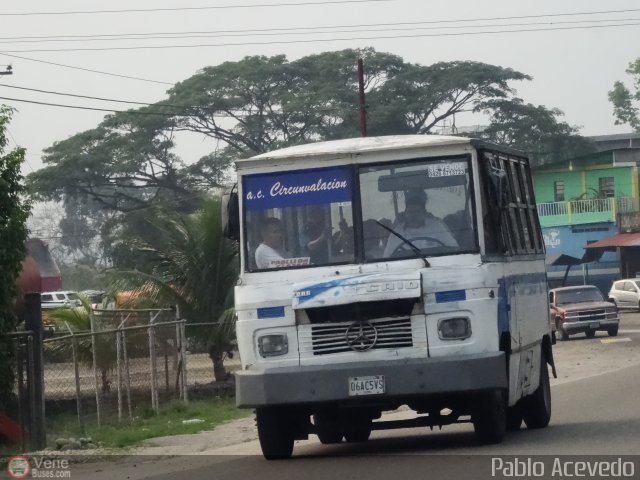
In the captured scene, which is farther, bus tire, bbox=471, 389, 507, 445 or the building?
the building

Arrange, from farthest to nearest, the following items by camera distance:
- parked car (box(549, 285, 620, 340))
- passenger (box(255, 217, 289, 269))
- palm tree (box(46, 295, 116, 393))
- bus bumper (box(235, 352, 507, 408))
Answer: parked car (box(549, 285, 620, 340)), palm tree (box(46, 295, 116, 393)), passenger (box(255, 217, 289, 269)), bus bumper (box(235, 352, 507, 408))

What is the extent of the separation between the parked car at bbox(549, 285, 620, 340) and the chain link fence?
17.0 metres

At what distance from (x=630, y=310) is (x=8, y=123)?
41.6 m

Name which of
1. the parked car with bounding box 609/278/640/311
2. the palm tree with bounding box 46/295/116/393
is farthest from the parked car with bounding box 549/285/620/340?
the palm tree with bounding box 46/295/116/393

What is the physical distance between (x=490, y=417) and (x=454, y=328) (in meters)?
1.01

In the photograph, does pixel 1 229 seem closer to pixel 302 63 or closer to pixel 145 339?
pixel 145 339

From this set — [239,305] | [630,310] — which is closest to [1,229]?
[239,305]

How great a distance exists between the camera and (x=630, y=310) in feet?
172

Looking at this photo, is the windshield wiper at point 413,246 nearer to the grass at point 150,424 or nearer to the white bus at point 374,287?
the white bus at point 374,287

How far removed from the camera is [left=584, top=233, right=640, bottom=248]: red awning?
57.8 m

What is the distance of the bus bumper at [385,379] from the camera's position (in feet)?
36.0

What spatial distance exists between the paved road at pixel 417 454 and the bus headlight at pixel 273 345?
42.1 inches

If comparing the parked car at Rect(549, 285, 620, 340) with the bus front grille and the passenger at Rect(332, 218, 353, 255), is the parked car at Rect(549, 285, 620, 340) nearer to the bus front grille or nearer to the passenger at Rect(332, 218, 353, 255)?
the passenger at Rect(332, 218, 353, 255)

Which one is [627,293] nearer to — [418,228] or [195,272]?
[195,272]
